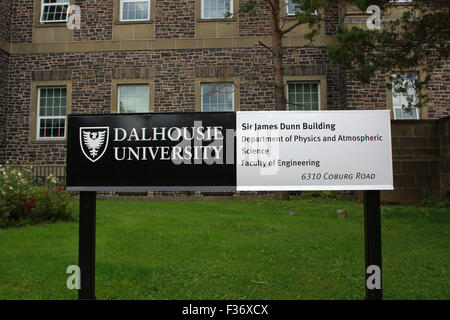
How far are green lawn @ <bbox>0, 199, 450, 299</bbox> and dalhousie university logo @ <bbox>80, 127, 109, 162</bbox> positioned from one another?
1.50m

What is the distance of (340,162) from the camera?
294 cm

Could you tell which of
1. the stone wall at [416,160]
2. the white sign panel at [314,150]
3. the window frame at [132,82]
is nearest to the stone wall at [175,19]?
the window frame at [132,82]

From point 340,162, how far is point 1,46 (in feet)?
49.0

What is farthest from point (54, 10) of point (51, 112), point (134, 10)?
point (51, 112)

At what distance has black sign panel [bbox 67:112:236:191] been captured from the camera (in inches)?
117

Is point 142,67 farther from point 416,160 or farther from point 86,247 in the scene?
point 86,247

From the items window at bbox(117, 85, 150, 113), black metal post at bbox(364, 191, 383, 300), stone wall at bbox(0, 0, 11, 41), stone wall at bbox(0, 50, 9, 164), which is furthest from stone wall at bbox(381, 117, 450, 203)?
stone wall at bbox(0, 0, 11, 41)

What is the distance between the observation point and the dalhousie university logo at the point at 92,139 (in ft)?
9.91

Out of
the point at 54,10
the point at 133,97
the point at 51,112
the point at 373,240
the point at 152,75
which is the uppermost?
the point at 54,10

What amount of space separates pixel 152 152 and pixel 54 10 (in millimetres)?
14276

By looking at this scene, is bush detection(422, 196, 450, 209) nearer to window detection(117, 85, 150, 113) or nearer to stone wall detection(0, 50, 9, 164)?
window detection(117, 85, 150, 113)

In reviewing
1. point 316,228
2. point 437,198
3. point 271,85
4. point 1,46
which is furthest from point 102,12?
point 437,198

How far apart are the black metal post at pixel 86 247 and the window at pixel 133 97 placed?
11.4 m

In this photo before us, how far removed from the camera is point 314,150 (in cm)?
295
